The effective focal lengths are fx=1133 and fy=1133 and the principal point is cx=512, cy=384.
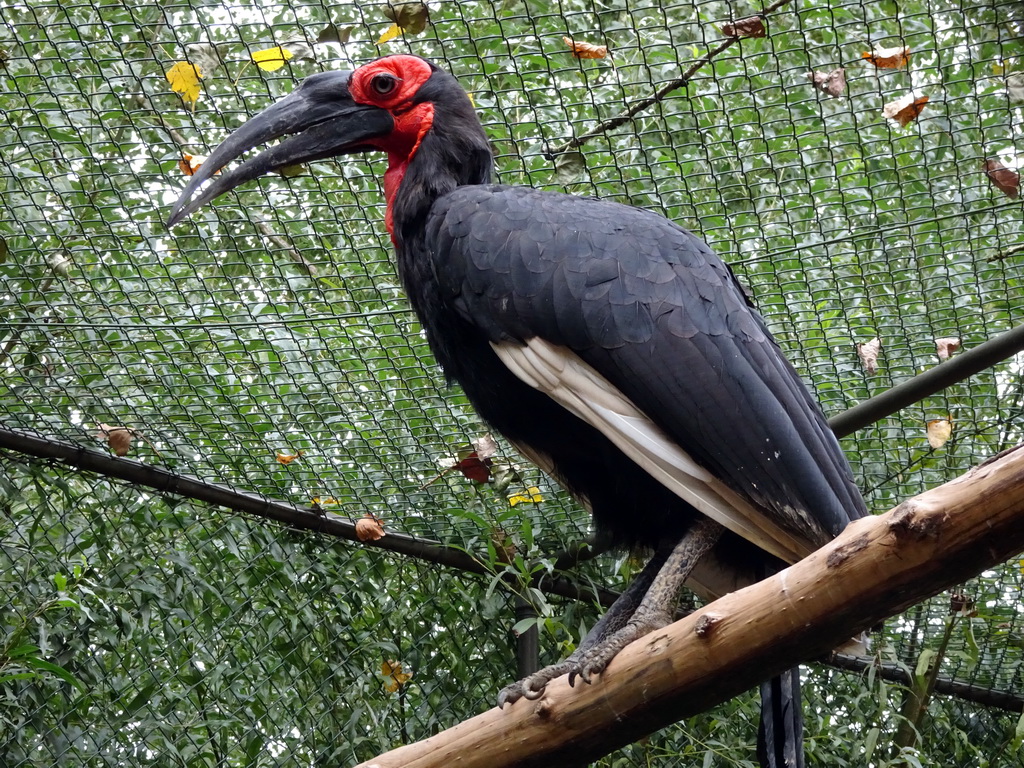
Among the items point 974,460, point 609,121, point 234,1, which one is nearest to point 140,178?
point 234,1

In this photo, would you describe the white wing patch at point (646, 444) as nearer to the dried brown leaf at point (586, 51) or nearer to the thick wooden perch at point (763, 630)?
the thick wooden perch at point (763, 630)

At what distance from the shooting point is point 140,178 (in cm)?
279

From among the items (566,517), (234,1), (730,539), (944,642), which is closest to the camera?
(730,539)

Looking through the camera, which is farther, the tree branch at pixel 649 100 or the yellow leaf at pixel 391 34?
the yellow leaf at pixel 391 34

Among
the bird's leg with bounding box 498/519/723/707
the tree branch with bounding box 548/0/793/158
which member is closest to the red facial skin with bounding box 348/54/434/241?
the tree branch with bounding box 548/0/793/158

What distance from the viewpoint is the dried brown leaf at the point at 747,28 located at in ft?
8.44

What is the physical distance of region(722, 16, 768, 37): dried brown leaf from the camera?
2.57 meters

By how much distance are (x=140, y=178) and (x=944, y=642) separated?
2.44 metres

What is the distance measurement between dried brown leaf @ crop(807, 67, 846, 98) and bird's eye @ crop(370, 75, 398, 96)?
3.24 ft

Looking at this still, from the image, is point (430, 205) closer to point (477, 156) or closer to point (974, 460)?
point (477, 156)

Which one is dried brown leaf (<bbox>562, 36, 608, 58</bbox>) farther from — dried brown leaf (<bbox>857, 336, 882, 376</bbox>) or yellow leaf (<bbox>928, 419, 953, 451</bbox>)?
yellow leaf (<bbox>928, 419, 953, 451</bbox>)

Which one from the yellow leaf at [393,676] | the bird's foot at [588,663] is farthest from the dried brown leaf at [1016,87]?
the yellow leaf at [393,676]

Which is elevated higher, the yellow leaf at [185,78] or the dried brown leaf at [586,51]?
the yellow leaf at [185,78]

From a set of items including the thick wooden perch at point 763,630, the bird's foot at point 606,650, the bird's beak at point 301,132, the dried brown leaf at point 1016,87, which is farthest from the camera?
the dried brown leaf at point 1016,87
